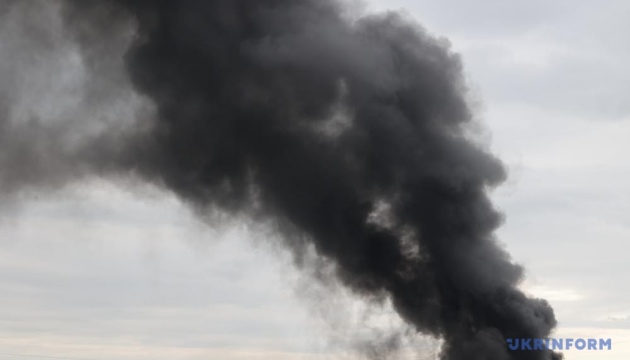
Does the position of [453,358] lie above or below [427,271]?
below

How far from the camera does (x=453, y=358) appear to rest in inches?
3174

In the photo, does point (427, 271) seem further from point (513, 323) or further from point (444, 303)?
point (513, 323)

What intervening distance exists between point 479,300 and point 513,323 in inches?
122

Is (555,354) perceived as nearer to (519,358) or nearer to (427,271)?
(519,358)

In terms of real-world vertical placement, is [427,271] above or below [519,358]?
above

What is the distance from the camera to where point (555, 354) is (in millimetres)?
80375

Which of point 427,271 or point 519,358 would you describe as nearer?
point 519,358

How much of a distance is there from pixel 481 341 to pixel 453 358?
9.48 feet

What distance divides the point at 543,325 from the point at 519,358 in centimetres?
337

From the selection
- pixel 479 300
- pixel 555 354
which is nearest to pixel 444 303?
pixel 479 300

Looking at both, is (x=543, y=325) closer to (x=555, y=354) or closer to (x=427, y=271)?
(x=555, y=354)

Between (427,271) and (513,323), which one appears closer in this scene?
(513,323)

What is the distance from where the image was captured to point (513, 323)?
260 feet

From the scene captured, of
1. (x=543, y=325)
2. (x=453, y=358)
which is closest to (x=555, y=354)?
(x=543, y=325)
